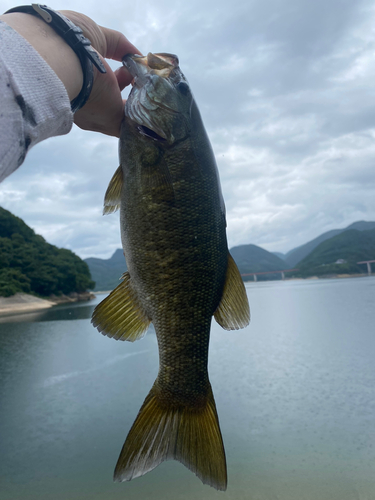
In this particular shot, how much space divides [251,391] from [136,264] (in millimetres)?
12647

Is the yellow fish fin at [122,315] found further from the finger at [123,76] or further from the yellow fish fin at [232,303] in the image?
the finger at [123,76]

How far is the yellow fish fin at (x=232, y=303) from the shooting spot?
185 centimetres

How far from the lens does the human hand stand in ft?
5.23

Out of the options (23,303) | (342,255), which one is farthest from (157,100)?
(342,255)

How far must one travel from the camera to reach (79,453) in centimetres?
854

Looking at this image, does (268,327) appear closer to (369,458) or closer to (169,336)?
(369,458)

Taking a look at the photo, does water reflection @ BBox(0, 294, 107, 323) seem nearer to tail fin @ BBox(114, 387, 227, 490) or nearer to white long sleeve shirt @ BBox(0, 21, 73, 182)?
tail fin @ BBox(114, 387, 227, 490)

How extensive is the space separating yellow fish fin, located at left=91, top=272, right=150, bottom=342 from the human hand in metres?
0.91

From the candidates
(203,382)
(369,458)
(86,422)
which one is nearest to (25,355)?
(86,422)

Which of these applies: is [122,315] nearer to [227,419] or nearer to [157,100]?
[157,100]

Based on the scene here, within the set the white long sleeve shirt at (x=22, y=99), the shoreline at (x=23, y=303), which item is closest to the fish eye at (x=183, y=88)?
the white long sleeve shirt at (x=22, y=99)

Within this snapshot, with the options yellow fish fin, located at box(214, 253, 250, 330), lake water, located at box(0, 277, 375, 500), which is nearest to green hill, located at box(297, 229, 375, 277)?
lake water, located at box(0, 277, 375, 500)

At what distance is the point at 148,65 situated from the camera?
186cm

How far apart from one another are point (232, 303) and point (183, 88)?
1.26 meters
